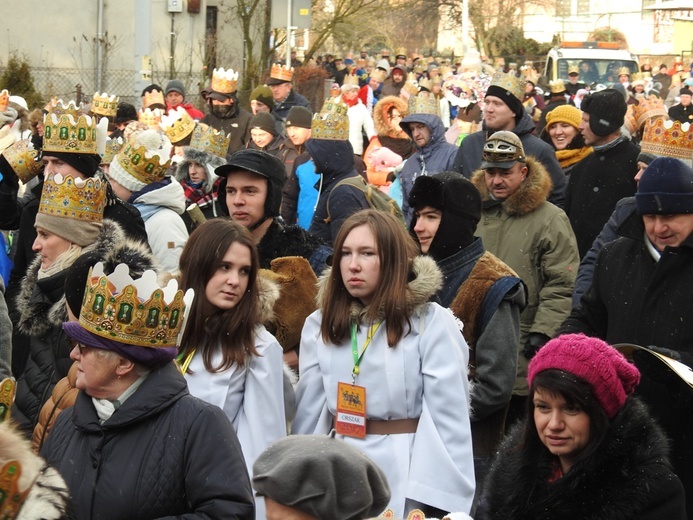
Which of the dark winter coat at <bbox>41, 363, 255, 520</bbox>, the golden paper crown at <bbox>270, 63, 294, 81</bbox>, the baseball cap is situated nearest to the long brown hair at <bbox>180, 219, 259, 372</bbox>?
the dark winter coat at <bbox>41, 363, 255, 520</bbox>

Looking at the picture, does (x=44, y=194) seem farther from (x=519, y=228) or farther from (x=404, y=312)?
(x=519, y=228)

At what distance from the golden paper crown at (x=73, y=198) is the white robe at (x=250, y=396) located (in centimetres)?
153

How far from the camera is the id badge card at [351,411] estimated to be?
5.11m

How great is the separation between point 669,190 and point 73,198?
113 inches

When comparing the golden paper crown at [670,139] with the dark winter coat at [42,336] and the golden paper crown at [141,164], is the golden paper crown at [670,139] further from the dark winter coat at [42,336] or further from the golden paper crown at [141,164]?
the dark winter coat at [42,336]

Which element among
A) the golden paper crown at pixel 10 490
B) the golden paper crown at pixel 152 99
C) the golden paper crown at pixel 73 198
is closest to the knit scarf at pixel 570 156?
the golden paper crown at pixel 152 99

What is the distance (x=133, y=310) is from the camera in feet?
13.1

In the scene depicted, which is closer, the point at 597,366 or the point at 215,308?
the point at 597,366

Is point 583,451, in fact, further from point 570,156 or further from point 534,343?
point 570,156

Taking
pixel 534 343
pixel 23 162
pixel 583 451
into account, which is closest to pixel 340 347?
pixel 583 451

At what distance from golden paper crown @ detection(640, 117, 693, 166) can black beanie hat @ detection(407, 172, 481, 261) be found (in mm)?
2331

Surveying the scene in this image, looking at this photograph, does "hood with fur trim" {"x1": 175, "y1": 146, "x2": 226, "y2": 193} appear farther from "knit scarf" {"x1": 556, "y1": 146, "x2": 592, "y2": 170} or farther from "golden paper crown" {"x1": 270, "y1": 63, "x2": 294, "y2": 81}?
"golden paper crown" {"x1": 270, "y1": 63, "x2": 294, "y2": 81}

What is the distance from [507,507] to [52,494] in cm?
199

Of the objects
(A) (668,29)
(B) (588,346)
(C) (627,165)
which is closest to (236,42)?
(C) (627,165)
